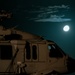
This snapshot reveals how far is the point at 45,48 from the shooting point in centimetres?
1908

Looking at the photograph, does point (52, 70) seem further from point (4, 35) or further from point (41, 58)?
point (4, 35)

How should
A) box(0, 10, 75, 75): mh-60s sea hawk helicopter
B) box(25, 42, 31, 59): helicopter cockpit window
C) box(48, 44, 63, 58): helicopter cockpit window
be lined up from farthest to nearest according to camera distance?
1. box(48, 44, 63, 58): helicopter cockpit window
2. box(25, 42, 31, 59): helicopter cockpit window
3. box(0, 10, 75, 75): mh-60s sea hawk helicopter

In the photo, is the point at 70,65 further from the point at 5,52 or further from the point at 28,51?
the point at 5,52

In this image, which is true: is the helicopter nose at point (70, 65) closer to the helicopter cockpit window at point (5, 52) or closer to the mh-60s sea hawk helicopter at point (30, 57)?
the mh-60s sea hawk helicopter at point (30, 57)

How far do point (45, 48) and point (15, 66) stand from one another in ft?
5.48

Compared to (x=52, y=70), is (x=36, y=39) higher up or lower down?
higher up

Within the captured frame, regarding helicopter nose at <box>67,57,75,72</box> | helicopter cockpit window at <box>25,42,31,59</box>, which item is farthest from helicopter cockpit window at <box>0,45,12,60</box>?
helicopter nose at <box>67,57,75,72</box>

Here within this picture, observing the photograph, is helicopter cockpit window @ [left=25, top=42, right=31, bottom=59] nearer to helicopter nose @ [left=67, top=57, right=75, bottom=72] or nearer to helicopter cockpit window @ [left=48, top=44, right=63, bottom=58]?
helicopter cockpit window @ [left=48, top=44, right=63, bottom=58]

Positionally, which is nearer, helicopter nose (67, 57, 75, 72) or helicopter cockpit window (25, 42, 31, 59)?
helicopter cockpit window (25, 42, 31, 59)

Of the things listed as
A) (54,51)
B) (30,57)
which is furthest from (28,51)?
(54,51)

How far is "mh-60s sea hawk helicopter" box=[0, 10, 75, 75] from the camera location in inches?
744

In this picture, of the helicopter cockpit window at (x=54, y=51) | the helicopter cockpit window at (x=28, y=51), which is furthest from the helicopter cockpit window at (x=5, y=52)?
the helicopter cockpit window at (x=54, y=51)

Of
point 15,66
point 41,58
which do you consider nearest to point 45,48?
point 41,58

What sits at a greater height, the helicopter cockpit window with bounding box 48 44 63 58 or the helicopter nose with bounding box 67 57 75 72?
the helicopter cockpit window with bounding box 48 44 63 58
